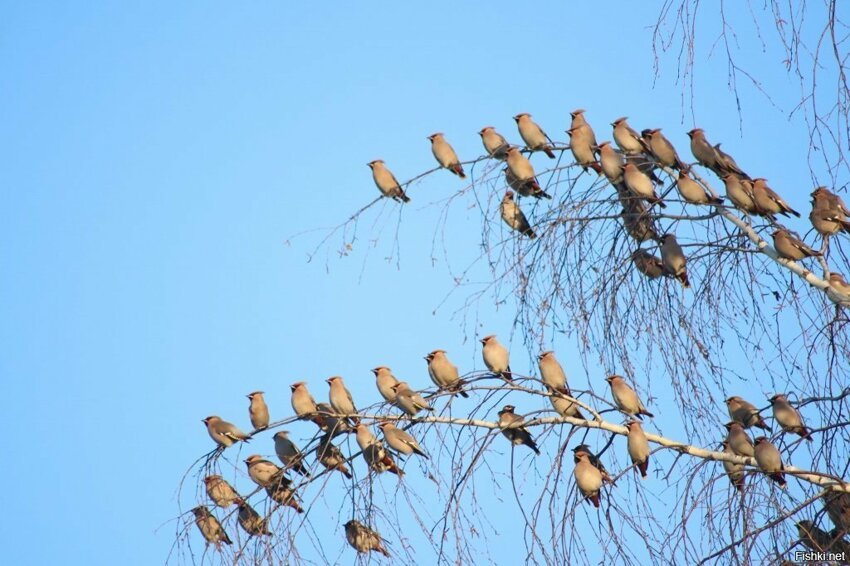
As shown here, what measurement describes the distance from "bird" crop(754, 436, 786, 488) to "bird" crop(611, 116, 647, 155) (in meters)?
1.81

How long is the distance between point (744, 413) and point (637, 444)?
99cm

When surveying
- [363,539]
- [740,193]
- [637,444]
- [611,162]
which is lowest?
[363,539]

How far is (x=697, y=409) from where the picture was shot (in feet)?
14.7

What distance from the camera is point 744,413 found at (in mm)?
5758

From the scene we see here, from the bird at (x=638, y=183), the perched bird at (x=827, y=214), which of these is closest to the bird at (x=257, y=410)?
the bird at (x=638, y=183)

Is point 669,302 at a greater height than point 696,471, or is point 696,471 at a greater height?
point 669,302

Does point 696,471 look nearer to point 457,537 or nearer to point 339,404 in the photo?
point 457,537

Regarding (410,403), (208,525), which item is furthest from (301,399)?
(208,525)

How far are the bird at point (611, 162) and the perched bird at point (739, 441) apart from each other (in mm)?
1140

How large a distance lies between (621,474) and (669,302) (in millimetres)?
730

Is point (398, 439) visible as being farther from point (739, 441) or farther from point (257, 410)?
point (257, 410)

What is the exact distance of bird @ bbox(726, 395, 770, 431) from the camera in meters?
5.67

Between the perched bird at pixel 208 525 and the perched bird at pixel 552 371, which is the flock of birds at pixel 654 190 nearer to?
the perched bird at pixel 552 371

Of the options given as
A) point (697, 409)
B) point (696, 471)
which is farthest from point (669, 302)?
point (696, 471)
